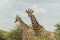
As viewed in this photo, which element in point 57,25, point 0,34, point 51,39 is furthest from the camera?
point 0,34

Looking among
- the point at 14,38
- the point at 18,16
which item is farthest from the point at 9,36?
the point at 18,16

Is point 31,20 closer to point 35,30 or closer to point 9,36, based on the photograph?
point 35,30

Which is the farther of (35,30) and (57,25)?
(57,25)

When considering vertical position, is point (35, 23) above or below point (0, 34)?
below

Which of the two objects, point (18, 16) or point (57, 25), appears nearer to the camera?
point (18, 16)

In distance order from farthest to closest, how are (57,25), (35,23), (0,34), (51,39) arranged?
(0,34) → (57,25) → (35,23) → (51,39)

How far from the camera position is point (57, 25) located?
40562 millimetres

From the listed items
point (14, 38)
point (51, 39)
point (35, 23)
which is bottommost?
point (51, 39)

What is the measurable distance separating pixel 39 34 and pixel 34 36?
1.94 feet

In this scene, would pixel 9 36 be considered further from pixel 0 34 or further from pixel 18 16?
pixel 18 16

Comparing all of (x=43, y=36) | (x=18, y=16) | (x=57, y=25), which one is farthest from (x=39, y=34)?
(x=57, y=25)

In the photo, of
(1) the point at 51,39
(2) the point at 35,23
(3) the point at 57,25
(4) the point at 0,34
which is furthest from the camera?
(4) the point at 0,34

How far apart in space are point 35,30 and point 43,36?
136 cm

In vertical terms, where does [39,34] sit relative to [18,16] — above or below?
below
